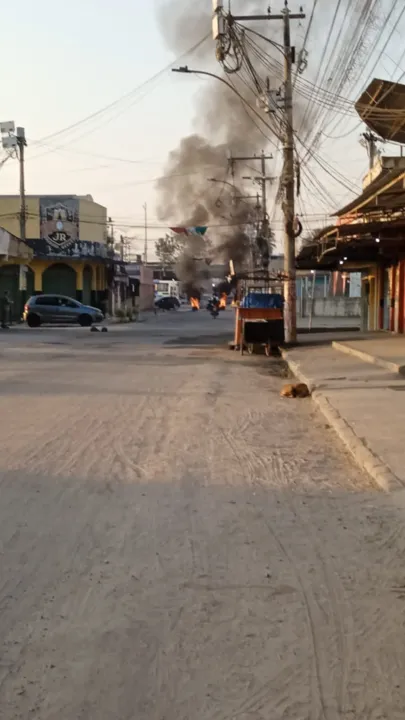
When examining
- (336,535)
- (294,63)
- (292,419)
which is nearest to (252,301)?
(294,63)

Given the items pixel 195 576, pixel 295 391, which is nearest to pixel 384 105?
pixel 295 391

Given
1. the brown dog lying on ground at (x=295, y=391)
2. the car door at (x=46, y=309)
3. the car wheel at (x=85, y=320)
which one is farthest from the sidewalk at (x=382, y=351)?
the car door at (x=46, y=309)

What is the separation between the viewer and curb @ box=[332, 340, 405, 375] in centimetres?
1646

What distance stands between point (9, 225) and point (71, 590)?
5962 cm

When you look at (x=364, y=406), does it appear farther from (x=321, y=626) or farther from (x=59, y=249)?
(x=59, y=249)

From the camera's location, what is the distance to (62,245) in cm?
5394

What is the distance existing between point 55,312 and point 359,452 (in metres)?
35.8

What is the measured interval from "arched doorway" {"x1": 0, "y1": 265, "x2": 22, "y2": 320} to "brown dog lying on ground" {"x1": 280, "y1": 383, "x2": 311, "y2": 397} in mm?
35690

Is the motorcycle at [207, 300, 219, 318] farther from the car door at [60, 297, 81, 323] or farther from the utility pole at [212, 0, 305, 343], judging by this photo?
the utility pole at [212, 0, 305, 343]

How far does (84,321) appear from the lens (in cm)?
4388

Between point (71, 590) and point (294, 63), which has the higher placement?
point (294, 63)

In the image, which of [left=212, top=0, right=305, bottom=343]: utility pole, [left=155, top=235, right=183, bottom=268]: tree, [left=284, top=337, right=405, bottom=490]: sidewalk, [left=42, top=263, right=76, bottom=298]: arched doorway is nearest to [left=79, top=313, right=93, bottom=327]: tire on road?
[left=42, top=263, right=76, bottom=298]: arched doorway

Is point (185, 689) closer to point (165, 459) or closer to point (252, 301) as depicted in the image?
point (165, 459)

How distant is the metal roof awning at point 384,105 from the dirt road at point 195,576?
38.8 feet
